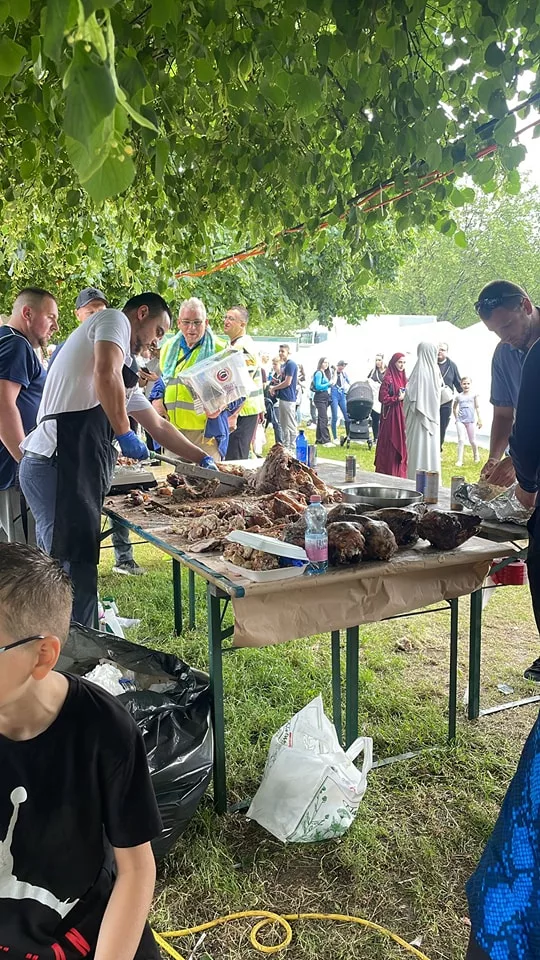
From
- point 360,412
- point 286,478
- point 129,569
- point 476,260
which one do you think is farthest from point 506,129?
point 476,260

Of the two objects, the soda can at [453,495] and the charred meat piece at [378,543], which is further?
the soda can at [453,495]

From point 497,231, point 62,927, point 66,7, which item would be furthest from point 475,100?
point 497,231

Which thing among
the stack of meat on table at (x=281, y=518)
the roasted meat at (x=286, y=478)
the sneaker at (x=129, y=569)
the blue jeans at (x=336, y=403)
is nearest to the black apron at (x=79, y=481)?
the stack of meat on table at (x=281, y=518)

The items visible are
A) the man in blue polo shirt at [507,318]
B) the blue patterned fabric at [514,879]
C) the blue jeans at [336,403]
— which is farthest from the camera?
the blue jeans at [336,403]

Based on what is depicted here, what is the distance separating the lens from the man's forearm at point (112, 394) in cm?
355

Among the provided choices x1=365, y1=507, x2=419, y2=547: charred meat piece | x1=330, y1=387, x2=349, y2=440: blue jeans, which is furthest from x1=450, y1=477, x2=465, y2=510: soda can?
x1=330, y1=387, x2=349, y2=440: blue jeans

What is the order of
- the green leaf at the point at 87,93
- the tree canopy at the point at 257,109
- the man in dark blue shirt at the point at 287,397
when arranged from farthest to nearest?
the man in dark blue shirt at the point at 287,397 → the tree canopy at the point at 257,109 → the green leaf at the point at 87,93

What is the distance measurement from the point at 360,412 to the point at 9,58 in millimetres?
13760

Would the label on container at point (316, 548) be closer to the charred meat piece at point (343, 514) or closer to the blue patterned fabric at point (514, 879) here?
the charred meat piece at point (343, 514)

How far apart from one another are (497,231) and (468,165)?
4140 cm

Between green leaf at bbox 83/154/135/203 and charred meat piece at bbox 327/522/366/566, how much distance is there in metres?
2.10

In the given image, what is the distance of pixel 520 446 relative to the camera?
112 inches

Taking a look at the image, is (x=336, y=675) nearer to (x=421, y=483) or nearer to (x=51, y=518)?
(x=421, y=483)

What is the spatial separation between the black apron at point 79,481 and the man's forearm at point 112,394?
0.13m
